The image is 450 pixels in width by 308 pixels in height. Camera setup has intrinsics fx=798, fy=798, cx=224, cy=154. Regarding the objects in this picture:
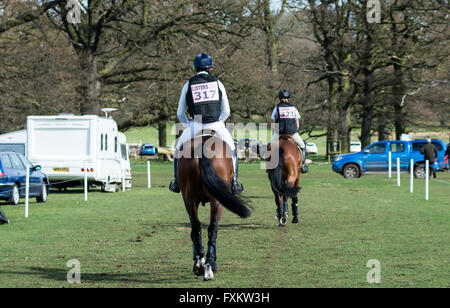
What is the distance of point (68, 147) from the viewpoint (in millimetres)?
29781

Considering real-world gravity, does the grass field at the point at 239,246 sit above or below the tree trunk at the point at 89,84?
below

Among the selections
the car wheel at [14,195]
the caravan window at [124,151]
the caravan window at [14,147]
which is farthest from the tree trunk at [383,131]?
the car wheel at [14,195]

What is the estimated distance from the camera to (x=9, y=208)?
Result: 2138cm

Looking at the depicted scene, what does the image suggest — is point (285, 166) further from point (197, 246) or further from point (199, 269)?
point (199, 269)

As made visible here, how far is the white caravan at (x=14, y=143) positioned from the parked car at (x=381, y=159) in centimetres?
1659

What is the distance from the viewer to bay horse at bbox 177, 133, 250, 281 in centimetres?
914

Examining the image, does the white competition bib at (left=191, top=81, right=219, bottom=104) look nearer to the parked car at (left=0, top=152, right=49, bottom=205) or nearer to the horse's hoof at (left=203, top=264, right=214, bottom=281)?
the horse's hoof at (left=203, top=264, right=214, bottom=281)

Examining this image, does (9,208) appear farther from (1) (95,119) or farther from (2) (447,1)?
(2) (447,1)

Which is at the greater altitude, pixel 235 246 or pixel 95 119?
pixel 95 119

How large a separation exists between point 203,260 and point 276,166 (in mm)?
5957

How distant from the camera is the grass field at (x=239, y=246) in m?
8.95

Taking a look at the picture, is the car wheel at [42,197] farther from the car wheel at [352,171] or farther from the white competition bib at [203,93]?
the car wheel at [352,171]
